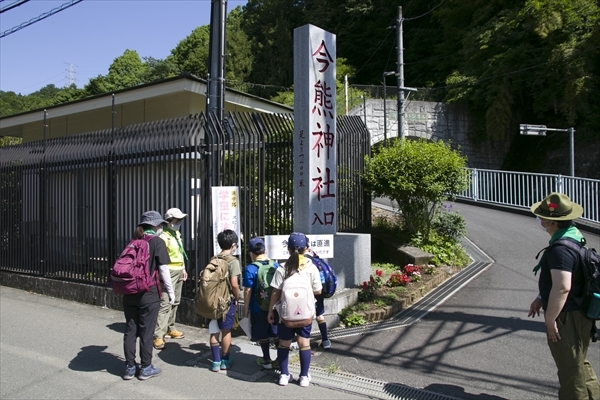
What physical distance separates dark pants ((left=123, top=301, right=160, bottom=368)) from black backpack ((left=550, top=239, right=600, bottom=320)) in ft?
12.9

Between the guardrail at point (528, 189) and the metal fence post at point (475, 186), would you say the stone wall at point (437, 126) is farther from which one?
the guardrail at point (528, 189)

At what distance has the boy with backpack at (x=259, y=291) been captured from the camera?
5.08 metres

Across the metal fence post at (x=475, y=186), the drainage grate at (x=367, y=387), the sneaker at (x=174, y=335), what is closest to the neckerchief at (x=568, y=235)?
the drainage grate at (x=367, y=387)

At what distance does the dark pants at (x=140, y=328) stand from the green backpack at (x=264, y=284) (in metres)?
1.14

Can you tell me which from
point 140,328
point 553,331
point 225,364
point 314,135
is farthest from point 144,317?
point 553,331

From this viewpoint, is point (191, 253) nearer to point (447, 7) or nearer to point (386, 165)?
point (386, 165)

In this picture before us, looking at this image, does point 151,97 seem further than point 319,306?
Yes

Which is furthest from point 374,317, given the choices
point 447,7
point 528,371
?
point 447,7

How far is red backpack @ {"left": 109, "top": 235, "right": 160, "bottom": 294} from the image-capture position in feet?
16.3

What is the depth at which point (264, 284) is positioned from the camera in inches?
199

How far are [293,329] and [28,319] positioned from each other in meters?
5.14

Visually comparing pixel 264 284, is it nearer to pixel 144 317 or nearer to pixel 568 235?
pixel 144 317

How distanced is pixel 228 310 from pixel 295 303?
39.4 inches

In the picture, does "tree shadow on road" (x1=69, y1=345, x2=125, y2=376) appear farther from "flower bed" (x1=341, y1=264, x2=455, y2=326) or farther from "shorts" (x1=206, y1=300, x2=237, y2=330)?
"flower bed" (x1=341, y1=264, x2=455, y2=326)
